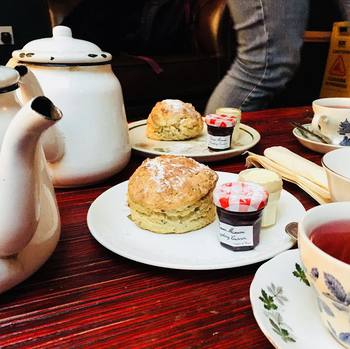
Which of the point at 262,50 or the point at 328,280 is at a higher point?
the point at 328,280

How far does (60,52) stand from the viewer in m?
0.76

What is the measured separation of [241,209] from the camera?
1.84 feet

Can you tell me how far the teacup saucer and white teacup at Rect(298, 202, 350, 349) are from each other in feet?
0.05

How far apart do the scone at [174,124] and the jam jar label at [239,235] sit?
21.9 inches

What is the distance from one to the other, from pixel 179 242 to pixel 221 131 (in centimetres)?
43

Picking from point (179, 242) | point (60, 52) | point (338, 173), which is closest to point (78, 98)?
point (60, 52)

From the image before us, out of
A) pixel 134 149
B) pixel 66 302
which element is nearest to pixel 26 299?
pixel 66 302

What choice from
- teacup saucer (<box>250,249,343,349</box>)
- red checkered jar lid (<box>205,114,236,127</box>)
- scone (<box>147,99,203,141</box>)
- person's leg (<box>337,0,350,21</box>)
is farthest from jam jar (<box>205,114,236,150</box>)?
person's leg (<box>337,0,350,21</box>)

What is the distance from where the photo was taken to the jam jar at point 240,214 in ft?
1.84

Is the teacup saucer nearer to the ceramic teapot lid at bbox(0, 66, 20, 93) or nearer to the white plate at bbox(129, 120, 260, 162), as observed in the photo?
the ceramic teapot lid at bbox(0, 66, 20, 93)

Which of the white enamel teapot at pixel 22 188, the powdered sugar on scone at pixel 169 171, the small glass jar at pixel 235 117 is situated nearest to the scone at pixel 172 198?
the powdered sugar on scone at pixel 169 171

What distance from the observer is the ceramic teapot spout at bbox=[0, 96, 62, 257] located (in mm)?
404

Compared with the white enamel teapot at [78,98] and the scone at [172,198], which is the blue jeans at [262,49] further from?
the scone at [172,198]

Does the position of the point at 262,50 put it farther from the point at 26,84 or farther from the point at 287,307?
the point at 287,307
